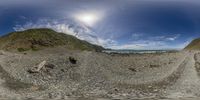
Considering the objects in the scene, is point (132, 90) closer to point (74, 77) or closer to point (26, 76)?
point (74, 77)

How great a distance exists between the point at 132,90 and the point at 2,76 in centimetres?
1367

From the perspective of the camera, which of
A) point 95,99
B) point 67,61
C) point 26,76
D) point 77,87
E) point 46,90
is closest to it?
point 95,99

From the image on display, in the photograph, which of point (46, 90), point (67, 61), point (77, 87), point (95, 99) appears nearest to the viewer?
point (95, 99)

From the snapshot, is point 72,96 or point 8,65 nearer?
point 72,96

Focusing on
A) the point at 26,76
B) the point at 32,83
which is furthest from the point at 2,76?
the point at 32,83

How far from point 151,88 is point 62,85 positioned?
24.1 feet

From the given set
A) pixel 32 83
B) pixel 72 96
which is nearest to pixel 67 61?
pixel 32 83

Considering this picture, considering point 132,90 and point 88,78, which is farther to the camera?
point 88,78

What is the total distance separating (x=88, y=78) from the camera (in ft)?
111

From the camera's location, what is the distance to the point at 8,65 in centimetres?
4197

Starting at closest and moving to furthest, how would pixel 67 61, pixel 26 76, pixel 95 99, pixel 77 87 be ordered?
pixel 95 99 → pixel 77 87 → pixel 26 76 → pixel 67 61

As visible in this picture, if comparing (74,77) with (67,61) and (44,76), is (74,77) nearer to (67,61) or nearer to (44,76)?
(44,76)

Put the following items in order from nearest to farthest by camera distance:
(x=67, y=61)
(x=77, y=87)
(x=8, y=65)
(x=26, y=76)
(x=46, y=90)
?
(x=46, y=90)
(x=77, y=87)
(x=26, y=76)
(x=8, y=65)
(x=67, y=61)

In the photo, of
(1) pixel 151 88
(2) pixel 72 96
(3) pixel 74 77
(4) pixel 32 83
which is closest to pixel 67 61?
(3) pixel 74 77
